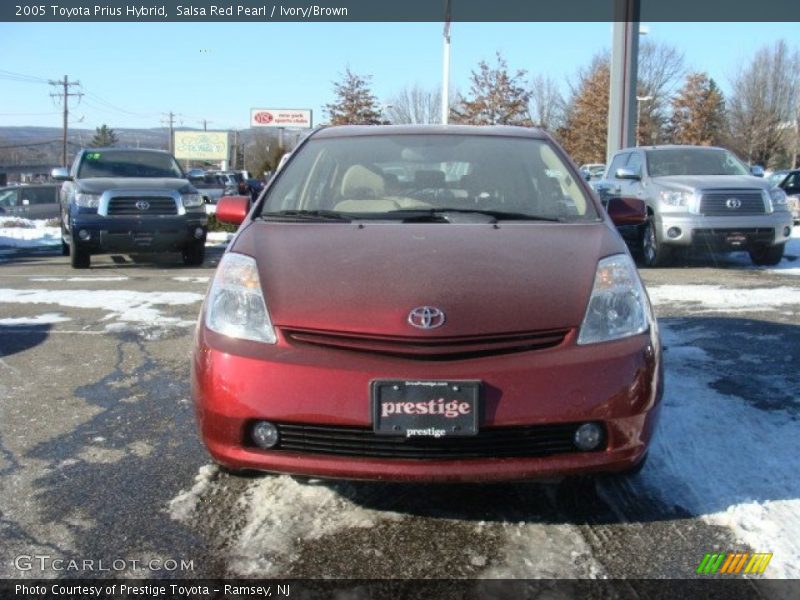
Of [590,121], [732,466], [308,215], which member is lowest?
[732,466]

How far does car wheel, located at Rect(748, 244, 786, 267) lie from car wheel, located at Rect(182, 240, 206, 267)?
7.36m

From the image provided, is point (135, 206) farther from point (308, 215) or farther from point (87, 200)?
point (308, 215)

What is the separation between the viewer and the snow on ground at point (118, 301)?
663 centimetres

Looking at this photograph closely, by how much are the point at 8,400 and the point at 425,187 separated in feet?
8.55

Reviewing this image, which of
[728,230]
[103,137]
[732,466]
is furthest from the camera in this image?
[103,137]

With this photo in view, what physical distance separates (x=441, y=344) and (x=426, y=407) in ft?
0.75

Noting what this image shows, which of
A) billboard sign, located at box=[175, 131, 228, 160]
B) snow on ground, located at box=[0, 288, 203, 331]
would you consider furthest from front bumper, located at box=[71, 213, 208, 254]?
billboard sign, located at box=[175, 131, 228, 160]

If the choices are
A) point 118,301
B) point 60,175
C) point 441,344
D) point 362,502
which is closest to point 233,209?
point 362,502

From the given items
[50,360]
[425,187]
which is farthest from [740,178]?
[50,360]

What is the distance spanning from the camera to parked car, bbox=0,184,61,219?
24.8 meters

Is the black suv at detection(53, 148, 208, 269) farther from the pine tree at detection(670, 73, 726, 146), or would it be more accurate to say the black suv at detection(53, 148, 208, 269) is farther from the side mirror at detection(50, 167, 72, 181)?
the pine tree at detection(670, 73, 726, 146)

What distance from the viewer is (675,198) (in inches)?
388

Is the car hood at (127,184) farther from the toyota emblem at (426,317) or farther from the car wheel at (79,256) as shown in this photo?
the toyota emblem at (426,317)

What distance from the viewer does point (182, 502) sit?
3025 mm
